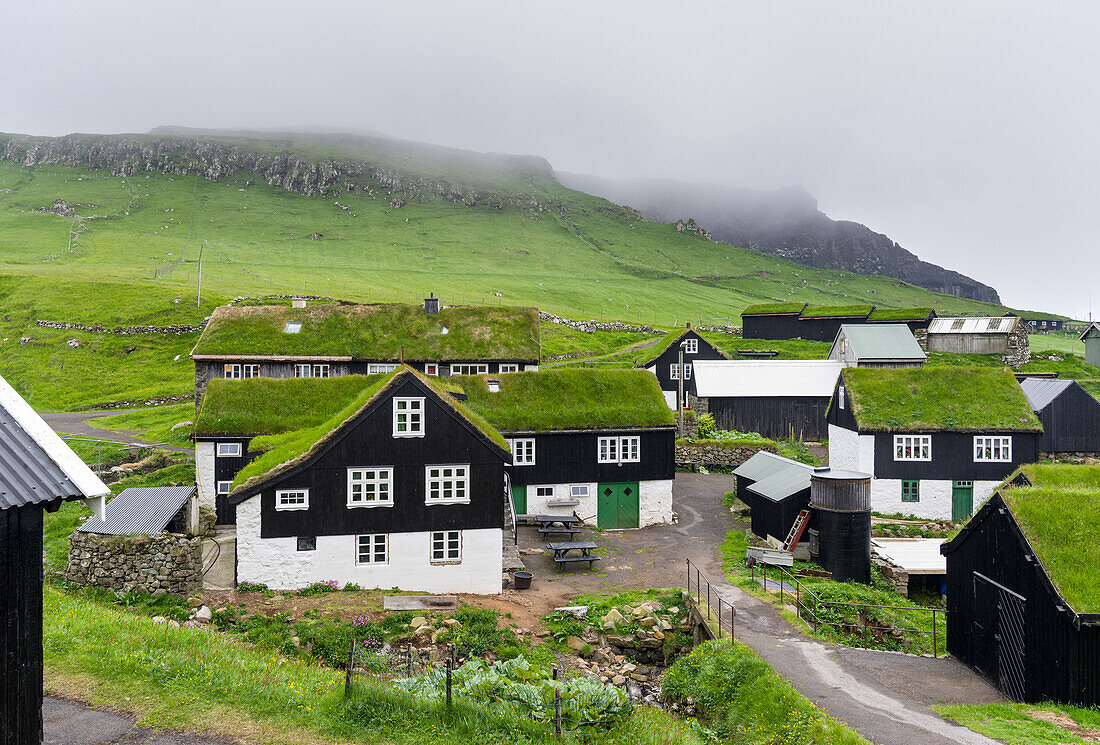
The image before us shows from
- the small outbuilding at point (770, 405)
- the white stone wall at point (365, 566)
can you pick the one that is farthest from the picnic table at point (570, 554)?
the small outbuilding at point (770, 405)

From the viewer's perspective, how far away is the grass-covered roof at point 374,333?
1795 inches

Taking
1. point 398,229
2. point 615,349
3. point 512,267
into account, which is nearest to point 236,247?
point 398,229

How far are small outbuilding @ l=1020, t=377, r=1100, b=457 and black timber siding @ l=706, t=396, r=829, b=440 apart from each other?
15.3 m

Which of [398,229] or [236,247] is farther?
[398,229]

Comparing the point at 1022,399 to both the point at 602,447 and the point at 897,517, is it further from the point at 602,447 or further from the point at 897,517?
the point at 602,447

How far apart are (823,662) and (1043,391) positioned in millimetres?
38315

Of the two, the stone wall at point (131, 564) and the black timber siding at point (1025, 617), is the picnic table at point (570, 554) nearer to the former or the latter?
the black timber siding at point (1025, 617)

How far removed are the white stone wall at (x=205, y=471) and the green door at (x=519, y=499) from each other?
14229 mm

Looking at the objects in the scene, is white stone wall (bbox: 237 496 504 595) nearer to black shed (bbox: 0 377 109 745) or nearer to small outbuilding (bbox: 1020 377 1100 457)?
black shed (bbox: 0 377 109 745)

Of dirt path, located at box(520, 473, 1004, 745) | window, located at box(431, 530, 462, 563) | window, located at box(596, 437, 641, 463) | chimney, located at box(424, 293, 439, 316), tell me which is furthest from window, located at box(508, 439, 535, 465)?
chimney, located at box(424, 293, 439, 316)

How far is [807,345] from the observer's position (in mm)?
90000

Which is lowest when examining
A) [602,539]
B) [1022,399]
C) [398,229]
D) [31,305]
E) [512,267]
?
[602,539]

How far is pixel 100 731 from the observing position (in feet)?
35.3

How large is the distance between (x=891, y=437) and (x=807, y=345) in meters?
54.8
